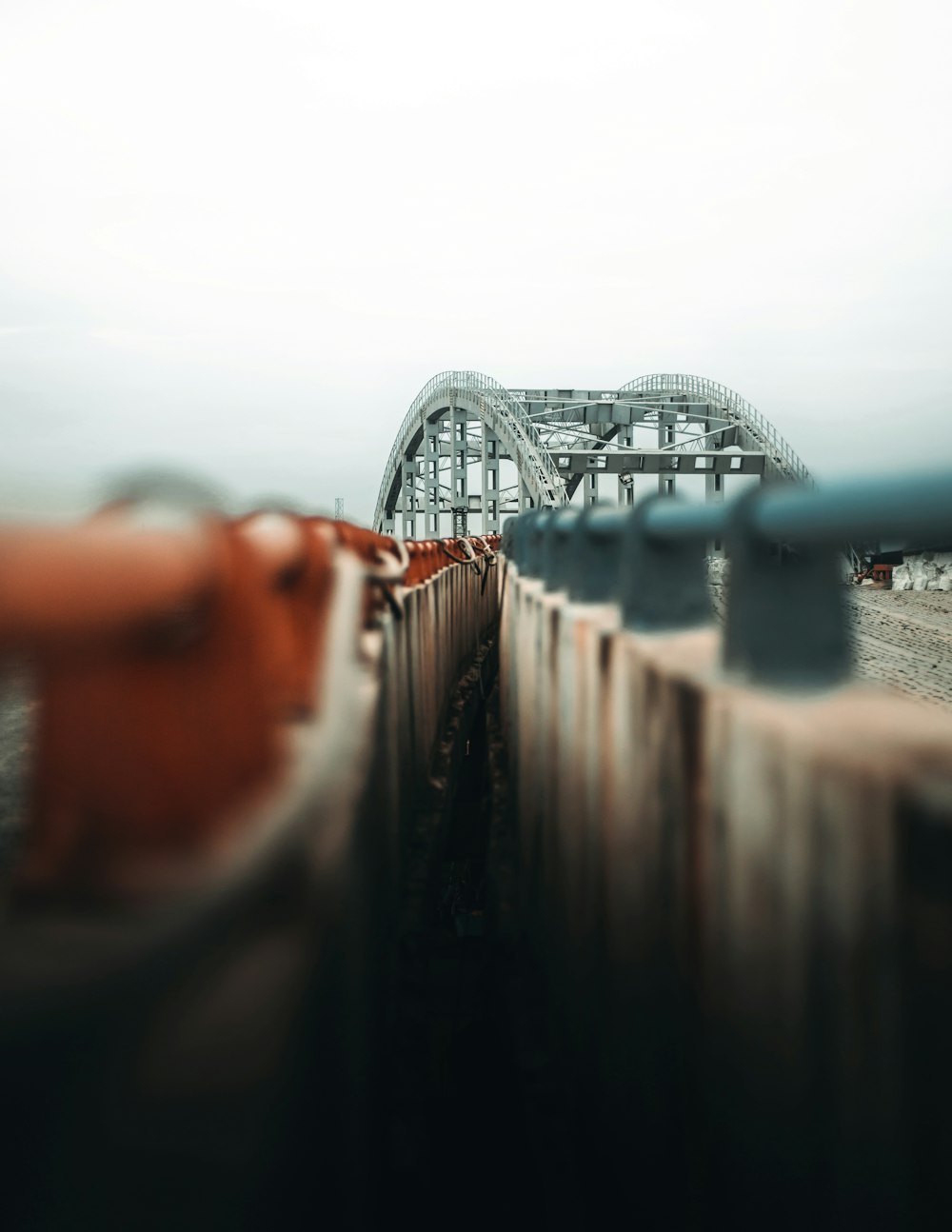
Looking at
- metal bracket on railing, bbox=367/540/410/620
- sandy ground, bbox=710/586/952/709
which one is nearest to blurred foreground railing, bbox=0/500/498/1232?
metal bracket on railing, bbox=367/540/410/620

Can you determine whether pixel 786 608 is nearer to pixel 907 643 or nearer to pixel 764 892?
pixel 764 892

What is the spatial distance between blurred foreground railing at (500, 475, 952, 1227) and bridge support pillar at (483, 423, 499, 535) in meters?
50.4

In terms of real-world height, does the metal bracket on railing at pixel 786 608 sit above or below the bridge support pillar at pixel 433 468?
below

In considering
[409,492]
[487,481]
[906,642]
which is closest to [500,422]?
[487,481]

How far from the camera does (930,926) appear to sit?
118cm

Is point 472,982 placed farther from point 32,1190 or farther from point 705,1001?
point 32,1190

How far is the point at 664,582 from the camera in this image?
238cm

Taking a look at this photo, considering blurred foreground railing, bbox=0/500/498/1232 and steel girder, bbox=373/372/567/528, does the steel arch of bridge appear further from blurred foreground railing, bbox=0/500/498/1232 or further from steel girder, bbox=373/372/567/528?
blurred foreground railing, bbox=0/500/498/1232

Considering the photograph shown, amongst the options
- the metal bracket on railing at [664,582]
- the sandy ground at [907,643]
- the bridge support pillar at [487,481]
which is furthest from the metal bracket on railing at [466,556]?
the bridge support pillar at [487,481]

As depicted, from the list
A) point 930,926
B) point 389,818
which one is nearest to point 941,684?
point 389,818

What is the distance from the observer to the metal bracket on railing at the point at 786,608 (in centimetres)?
158

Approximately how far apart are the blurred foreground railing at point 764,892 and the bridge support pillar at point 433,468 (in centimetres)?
5816

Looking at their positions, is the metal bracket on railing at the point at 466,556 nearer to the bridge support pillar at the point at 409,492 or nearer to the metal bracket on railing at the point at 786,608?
the metal bracket on railing at the point at 786,608

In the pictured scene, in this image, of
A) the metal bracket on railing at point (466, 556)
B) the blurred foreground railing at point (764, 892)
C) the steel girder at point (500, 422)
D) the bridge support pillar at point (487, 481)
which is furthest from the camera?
the bridge support pillar at point (487, 481)
